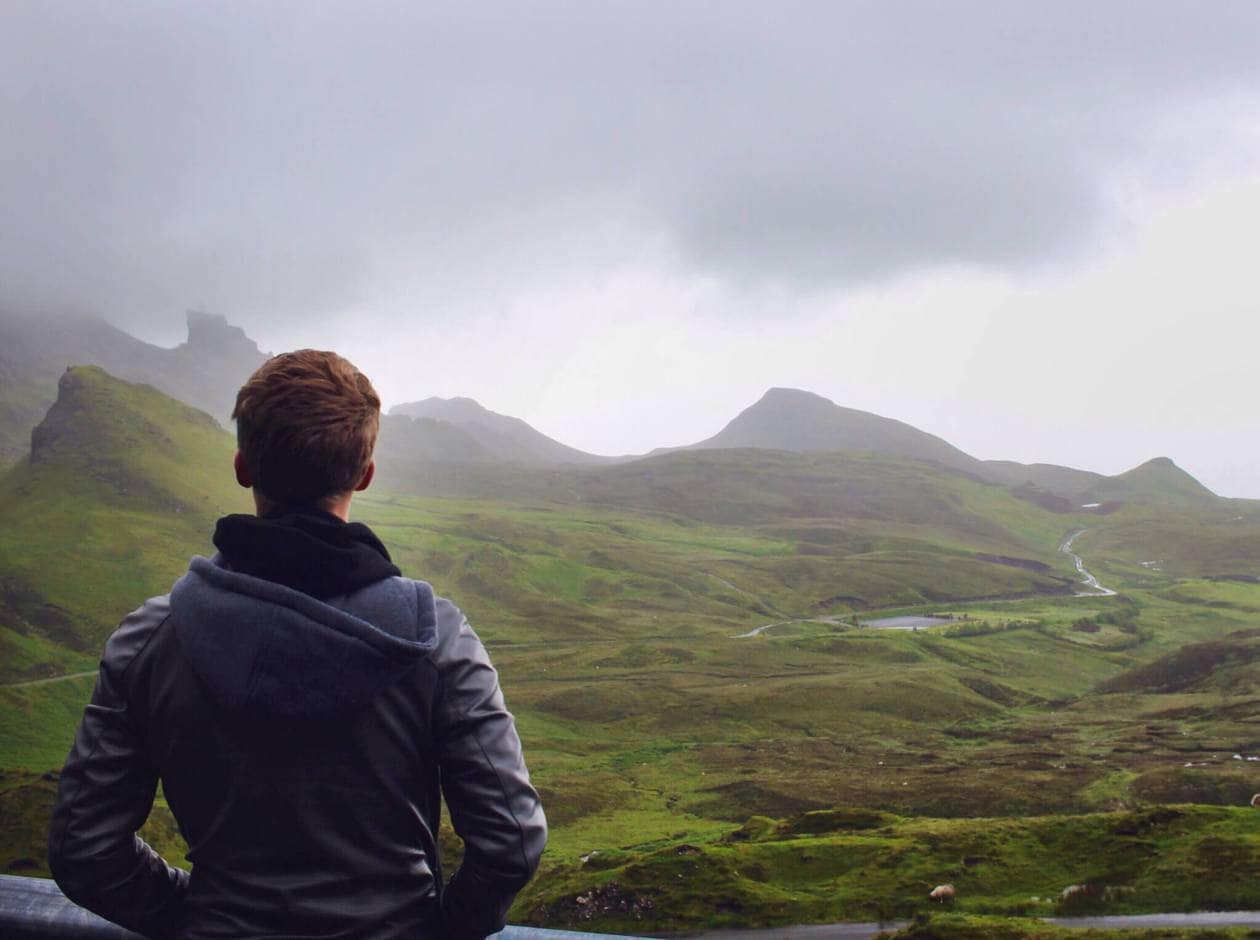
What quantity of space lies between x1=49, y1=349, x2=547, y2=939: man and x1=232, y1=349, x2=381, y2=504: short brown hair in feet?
0.04

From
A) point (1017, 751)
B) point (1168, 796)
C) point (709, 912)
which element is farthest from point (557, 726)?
point (709, 912)

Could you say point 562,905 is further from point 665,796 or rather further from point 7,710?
point 7,710

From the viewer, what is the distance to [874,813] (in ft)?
233

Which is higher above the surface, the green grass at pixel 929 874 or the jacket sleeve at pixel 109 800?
the jacket sleeve at pixel 109 800

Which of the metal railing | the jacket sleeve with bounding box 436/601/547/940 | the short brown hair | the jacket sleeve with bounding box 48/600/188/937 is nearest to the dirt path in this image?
the metal railing

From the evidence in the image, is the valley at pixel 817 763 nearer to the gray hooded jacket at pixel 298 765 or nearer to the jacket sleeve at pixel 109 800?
the gray hooded jacket at pixel 298 765

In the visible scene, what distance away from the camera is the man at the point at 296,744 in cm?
498

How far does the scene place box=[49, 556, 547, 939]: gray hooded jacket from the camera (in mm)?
4973

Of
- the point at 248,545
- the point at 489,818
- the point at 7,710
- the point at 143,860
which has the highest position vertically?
the point at 248,545

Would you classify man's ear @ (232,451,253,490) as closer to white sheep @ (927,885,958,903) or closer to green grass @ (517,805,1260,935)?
green grass @ (517,805,1260,935)

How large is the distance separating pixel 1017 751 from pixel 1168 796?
26970 mm

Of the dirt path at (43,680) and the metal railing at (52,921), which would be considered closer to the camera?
the metal railing at (52,921)

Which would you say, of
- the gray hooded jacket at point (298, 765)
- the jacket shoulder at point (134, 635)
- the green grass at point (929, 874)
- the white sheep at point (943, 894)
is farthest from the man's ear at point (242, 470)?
the white sheep at point (943, 894)

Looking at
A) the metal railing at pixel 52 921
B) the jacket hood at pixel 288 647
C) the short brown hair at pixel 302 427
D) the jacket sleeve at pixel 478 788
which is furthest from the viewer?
the metal railing at pixel 52 921
